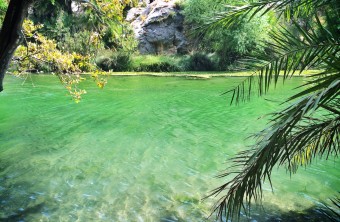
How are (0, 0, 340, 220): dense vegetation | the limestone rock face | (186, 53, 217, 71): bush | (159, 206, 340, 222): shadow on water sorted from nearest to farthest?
Answer: (0, 0, 340, 220): dense vegetation < (159, 206, 340, 222): shadow on water < (186, 53, 217, 71): bush < the limestone rock face

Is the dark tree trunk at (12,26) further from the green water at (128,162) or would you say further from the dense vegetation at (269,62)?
the green water at (128,162)

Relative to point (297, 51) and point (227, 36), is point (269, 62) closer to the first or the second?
point (297, 51)

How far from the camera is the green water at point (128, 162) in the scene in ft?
19.6

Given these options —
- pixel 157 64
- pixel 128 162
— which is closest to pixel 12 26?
pixel 128 162

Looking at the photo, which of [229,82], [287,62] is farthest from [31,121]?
[229,82]

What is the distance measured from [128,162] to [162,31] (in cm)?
3256

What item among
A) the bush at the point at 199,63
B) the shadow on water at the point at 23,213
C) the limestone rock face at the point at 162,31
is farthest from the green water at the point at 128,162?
the limestone rock face at the point at 162,31

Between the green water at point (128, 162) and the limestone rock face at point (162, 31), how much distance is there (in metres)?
23.5

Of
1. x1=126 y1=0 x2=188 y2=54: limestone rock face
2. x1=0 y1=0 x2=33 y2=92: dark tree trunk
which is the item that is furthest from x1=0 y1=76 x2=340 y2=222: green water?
x1=126 y1=0 x2=188 y2=54: limestone rock face

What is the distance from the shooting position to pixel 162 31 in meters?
39.6

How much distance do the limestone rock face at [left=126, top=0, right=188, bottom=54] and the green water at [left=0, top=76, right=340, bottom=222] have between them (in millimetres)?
23491

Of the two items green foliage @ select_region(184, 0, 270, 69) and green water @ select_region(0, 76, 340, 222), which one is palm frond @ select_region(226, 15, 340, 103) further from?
green foliage @ select_region(184, 0, 270, 69)

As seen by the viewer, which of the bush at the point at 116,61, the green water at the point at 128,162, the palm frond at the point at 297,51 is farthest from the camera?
the bush at the point at 116,61

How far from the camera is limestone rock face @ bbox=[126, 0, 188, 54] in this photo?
39.2 meters
